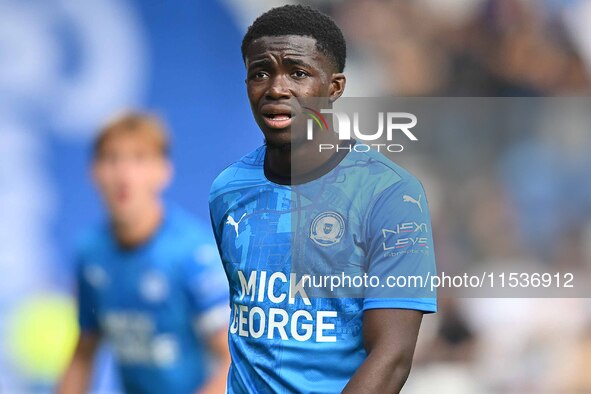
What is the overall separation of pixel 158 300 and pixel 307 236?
1514mm

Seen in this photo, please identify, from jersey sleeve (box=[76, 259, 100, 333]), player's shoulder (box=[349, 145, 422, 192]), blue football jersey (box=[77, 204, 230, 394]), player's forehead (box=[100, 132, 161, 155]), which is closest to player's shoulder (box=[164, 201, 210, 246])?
blue football jersey (box=[77, 204, 230, 394])

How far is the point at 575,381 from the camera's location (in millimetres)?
3754

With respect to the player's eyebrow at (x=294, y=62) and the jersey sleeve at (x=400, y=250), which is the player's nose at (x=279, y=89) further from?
the jersey sleeve at (x=400, y=250)

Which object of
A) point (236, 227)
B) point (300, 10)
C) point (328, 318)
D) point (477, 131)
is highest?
point (477, 131)

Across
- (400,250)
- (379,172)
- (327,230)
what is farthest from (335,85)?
(400,250)

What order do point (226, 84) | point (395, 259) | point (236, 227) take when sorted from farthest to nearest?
1. point (226, 84)
2. point (236, 227)
3. point (395, 259)

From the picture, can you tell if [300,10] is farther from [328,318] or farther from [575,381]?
[575,381]

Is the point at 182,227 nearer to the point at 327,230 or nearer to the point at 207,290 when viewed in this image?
the point at 207,290

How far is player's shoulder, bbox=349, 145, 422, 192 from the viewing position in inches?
97.2

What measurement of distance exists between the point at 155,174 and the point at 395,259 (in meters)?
1.83

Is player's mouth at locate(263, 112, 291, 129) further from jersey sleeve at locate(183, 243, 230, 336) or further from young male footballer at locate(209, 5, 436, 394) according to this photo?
jersey sleeve at locate(183, 243, 230, 336)

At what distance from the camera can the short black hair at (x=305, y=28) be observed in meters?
2.60

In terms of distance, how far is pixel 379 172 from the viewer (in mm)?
2506

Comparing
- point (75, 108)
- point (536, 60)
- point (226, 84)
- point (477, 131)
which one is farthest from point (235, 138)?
point (536, 60)
